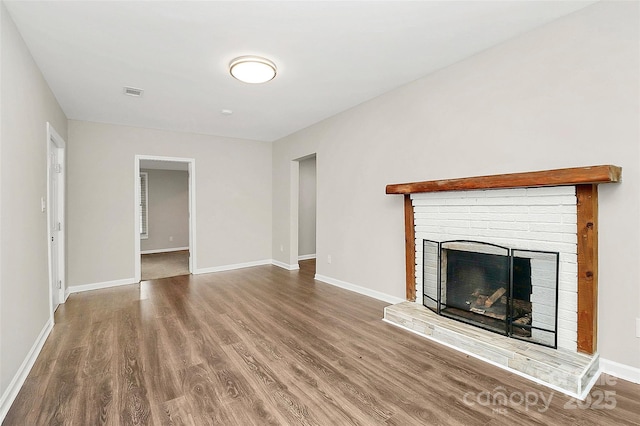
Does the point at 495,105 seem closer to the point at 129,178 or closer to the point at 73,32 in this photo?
the point at 73,32

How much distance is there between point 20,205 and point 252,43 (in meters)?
2.15

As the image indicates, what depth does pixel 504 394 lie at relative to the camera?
1928 mm

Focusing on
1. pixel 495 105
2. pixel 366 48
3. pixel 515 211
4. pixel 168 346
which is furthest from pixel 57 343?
pixel 495 105

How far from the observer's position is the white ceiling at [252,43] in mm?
2121

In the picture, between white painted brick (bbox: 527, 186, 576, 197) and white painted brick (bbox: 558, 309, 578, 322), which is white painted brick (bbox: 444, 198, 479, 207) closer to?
white painted brick (bbox: 527, 186, 576, 197)

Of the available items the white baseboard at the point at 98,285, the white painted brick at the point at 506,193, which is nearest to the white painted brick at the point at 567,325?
the white painted brick at the point at 506,193

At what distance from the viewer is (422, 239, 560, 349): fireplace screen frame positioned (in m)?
2.28

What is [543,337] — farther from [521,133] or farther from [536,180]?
[521,133]

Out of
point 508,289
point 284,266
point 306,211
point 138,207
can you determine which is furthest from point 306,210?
point 508,289

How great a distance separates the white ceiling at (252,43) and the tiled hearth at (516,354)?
2457 mm

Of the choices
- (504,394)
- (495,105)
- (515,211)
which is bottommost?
(504,394)

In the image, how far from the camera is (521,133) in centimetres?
250

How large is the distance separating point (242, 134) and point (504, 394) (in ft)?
17.1

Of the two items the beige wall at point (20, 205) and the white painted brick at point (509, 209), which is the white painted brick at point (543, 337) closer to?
the white painted brick at point (509, 209)
